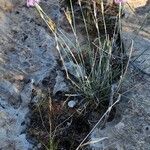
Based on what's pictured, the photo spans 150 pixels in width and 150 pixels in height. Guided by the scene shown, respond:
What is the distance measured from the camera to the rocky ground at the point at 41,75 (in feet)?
8.61

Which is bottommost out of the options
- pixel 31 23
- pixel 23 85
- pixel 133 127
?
pixel 133 127

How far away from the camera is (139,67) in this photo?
292 centimetres

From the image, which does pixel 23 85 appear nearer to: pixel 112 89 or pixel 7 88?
pixel 7 88

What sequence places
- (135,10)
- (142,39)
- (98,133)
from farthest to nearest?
(135,10) → (142,39) → (98,133)

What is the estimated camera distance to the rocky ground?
103 inches

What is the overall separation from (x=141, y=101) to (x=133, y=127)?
7.4 inches

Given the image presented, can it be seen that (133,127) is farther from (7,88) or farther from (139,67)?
(7,88)

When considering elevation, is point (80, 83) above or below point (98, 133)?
above

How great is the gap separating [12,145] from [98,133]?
0.50 meters

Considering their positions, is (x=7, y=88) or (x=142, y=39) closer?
(x=7, y=88)

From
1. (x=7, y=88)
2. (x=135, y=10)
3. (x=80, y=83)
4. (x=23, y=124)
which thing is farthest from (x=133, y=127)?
(x=135, y=10)

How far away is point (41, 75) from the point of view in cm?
298

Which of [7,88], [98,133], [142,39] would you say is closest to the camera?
[98,133]

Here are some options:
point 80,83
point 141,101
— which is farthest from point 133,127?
point 80,83
